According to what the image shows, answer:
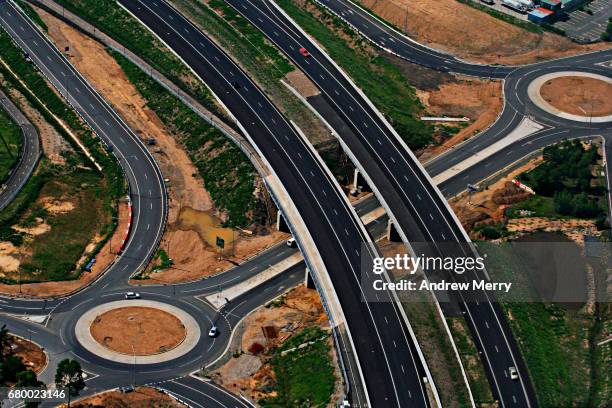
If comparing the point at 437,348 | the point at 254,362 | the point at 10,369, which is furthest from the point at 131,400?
the point at 437,348

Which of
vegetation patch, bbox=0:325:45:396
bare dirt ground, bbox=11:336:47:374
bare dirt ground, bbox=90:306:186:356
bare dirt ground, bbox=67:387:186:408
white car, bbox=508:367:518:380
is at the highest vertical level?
bare dirt ground, bbox=90:306:186:356

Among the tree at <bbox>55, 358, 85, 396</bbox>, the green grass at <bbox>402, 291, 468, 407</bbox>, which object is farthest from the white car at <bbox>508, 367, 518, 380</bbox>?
the tree at <bbox>55, 358, 85, 396</bbox>

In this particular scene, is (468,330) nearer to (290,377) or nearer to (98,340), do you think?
(290,377)

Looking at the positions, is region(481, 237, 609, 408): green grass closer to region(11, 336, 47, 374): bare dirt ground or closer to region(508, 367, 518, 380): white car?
region(508, 367, 518, 380): white car

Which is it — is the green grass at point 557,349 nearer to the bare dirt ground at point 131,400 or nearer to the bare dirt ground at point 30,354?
the bare dirt ground at point 131,400

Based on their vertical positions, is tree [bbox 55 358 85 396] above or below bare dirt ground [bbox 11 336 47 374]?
below

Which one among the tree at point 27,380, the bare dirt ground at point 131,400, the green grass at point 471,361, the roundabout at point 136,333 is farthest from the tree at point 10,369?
the green grass at point 471,361
